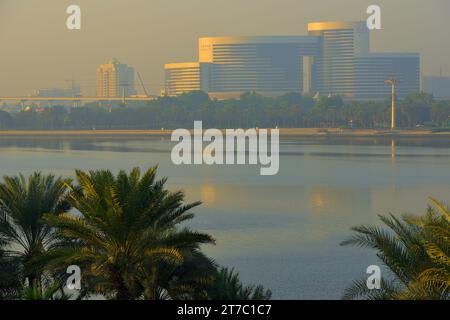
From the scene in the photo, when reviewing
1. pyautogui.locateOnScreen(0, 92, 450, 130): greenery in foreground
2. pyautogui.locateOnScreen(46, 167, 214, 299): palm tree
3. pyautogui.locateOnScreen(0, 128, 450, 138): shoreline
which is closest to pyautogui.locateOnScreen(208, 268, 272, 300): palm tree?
pyautogui.locateOnScreen(46, 167, 214, 299): palm tree

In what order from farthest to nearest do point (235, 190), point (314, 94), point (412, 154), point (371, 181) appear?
point (314, 94) → point (412, 154) → point (371, 181) → point (235, 190)

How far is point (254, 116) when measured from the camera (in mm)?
137875

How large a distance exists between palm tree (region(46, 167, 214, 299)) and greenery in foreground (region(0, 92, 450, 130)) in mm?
111463

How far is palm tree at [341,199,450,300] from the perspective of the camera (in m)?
11.4

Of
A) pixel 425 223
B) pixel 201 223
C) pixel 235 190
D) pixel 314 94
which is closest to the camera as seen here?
pixel 425 223

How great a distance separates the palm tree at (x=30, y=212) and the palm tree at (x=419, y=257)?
4.69 meters

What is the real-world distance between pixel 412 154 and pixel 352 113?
160 ft

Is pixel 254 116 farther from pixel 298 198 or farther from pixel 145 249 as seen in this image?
pixel 145 249

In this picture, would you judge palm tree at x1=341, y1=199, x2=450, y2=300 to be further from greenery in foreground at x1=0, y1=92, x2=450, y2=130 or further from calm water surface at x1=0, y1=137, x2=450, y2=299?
greenery in foreground at x1=0, y1=92, x2=450, y2=130
